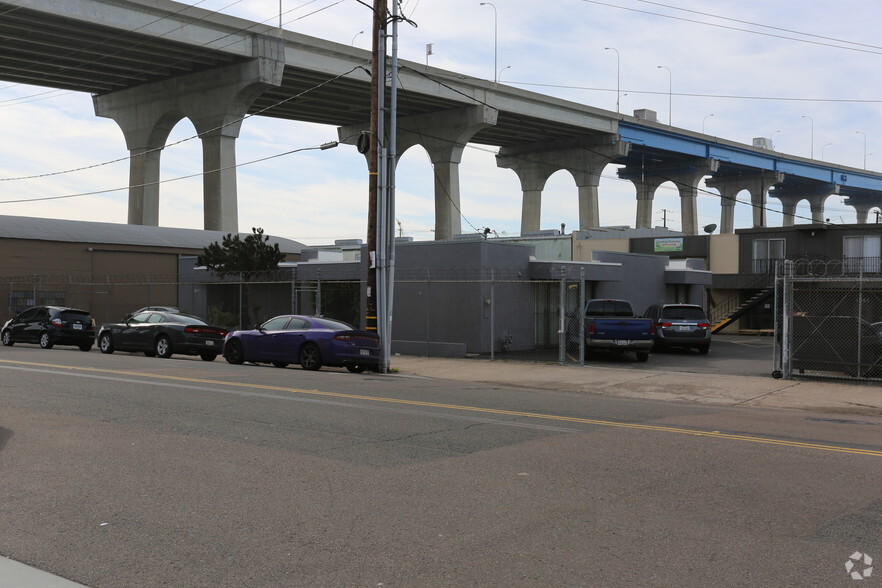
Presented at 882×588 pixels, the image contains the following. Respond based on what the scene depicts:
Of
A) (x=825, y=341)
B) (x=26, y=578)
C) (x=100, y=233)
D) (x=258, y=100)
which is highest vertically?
(x=258, y=100)

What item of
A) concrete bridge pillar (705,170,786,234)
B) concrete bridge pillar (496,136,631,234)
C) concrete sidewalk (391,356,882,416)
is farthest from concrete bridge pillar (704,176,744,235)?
concrete sidewalk (391,356,882,416)

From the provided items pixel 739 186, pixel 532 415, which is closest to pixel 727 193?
pixel 739 186

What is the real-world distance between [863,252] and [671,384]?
27976 millimetres

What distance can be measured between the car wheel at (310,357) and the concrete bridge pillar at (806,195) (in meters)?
88.0

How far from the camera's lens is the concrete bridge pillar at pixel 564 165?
66.1 m

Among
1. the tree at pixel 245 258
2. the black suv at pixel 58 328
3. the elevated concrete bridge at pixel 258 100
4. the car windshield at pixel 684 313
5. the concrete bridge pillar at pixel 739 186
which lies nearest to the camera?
the car windshield at pixel 684 313

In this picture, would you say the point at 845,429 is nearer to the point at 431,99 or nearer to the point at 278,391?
the point at 278,391

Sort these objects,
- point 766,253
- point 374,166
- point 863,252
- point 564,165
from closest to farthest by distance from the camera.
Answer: point 374,166 < point 863,252 < point 766,253 < point 564,165

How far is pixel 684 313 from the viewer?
28047 mm

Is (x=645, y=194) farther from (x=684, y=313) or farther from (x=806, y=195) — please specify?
(x=684, y=313)

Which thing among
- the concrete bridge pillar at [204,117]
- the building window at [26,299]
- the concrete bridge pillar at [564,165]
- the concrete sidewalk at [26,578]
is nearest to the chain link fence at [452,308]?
the building window at [26,299]

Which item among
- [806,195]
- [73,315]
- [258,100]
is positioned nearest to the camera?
[73,315]

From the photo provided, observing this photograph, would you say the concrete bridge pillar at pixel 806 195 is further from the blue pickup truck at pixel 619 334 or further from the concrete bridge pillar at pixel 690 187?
the blue pickup truck at pixel 619 334

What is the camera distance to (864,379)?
17.7m
